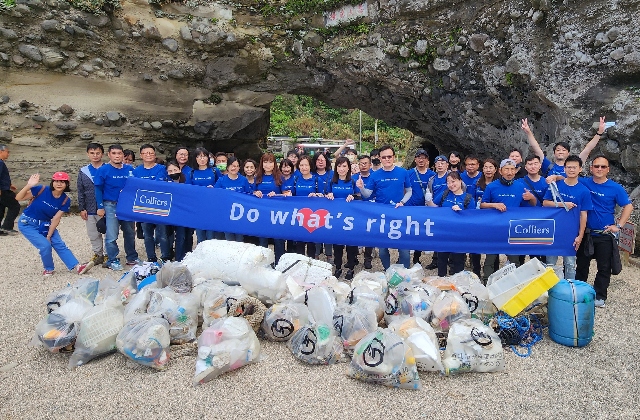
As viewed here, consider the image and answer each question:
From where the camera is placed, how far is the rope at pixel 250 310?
367cm

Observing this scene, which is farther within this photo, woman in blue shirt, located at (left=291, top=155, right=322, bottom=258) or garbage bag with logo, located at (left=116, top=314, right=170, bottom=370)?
woman in blue shirt, located at (left=291, top=155, right=322, bottom=258)

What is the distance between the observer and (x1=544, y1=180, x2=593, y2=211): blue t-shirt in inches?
177

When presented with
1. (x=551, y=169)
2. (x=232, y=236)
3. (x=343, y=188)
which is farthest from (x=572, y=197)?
(x=232, y=236)

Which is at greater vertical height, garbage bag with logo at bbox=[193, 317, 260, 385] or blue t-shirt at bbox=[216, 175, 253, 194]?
blue t-shirt at bbox=[216, 175, 253, 194]

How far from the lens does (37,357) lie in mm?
3504

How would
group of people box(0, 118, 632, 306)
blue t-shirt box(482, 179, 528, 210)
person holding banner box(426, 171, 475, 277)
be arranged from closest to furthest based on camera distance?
group of people box(0, 118, 632, 306) < blue t-shirt box(482, 179, 528, 210) < person holding banner box(426, 171, 475, 277)

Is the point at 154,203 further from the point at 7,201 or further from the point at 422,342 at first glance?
the point at 7,201

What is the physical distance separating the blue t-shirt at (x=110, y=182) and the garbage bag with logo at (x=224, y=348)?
3.28m

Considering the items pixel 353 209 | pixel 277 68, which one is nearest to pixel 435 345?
pixel 353 209

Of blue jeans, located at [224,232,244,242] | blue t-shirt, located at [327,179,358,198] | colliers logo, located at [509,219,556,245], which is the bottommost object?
blue jeans, located at [224,232,244,242]

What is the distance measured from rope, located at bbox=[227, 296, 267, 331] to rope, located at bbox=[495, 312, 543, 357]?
2.08 m

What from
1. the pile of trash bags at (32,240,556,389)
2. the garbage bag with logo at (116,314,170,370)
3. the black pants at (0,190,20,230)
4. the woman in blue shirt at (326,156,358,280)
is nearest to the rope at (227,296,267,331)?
the pile of trash bags at (32,240,556,389)

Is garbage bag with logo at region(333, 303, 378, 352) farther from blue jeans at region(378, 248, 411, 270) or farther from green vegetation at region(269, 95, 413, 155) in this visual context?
green vegetation at region(269, 95, 413, 155)

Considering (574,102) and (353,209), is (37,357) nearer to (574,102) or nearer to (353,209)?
(353,209)
